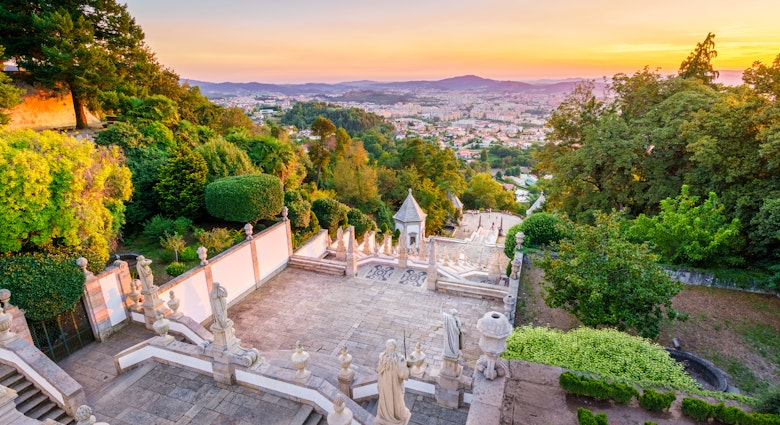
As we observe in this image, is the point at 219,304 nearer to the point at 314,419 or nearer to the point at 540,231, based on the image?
the point at 314,419

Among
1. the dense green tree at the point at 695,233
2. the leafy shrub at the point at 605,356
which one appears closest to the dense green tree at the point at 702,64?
the dense green tree at the point at 695,233

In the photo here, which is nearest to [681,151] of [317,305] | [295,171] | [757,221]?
[757,221]

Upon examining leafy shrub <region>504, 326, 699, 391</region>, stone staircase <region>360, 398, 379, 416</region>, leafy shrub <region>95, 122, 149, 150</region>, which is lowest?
stone staircase <region>360, 398, 379, 416</region>

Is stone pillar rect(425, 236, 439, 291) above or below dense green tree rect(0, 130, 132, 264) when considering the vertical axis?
below

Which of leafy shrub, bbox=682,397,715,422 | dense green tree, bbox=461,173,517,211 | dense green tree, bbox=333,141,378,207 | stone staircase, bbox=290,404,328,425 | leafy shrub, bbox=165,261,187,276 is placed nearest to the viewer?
leafy shrub, bbox=682,397,715,422

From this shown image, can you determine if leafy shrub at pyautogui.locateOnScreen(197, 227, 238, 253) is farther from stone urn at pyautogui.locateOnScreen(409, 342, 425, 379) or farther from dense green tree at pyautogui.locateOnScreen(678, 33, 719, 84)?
dense green tree at pyautogui.locateOnScreen(678, 33, 719, 84)

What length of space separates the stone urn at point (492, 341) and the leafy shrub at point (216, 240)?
442 inches

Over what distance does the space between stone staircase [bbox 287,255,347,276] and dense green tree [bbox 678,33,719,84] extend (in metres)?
21.3

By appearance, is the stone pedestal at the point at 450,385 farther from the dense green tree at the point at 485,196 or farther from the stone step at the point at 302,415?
the dense green tree at the point at 485,196

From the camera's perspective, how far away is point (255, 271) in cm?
1445

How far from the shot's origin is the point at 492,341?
635 centimetres

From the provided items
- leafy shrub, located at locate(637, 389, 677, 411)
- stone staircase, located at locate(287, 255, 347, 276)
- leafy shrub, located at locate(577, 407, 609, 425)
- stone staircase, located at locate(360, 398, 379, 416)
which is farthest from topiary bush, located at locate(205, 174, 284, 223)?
leafy shrub, located at locate(637, 389, 677, 411)

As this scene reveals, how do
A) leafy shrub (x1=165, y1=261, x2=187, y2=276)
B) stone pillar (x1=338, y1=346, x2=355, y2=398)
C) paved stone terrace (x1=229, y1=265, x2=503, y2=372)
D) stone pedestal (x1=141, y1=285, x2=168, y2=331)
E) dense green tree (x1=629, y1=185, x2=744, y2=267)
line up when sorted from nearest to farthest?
stone pillar (x1=338, y1=346, x2=355, y2=398)
stone pedestal (x1=141, y1=285, x2=168, y2=331)
paved stone terrace (x1=229, y1=265, x2=503, y2=372)
leafy shrub (x1=165, y1=261, x2=187, y2=276)
dense green tree (x1=629, y1=185, x2=744, y2=267)

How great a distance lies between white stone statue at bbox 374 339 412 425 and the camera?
5.46m
